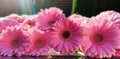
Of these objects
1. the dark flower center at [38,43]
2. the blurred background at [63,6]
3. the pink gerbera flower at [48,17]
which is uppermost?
the pink gerbera flower at [48,17]

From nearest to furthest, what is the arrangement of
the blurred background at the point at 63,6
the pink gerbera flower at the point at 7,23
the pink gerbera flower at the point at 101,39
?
the pink gerbera flower at the point at 101,39 < the pink gerbera flower at the point at 7,23 < the blurred background at the point at 63,6

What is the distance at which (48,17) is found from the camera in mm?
779

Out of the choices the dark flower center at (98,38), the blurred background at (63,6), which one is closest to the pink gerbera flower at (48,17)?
the dark flower center at (98,38)

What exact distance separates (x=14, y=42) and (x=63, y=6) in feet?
29.1

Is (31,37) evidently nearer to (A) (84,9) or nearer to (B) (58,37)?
(B) (58,37)

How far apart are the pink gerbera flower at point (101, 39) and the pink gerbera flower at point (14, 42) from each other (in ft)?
0.49

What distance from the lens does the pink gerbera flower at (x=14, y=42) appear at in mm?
756

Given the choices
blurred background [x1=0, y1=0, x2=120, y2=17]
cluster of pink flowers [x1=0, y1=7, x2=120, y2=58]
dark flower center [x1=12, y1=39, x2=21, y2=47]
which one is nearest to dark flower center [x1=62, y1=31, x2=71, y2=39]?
cluster of pink flowers [x1=0, y1=7, x2=120, y2=58]

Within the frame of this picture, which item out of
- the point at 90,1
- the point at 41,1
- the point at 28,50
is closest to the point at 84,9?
the point at 90,1

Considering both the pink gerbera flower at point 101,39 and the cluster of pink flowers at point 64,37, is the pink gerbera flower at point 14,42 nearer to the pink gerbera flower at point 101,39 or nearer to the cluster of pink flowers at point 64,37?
the cluster of pink flowers at point 64,37

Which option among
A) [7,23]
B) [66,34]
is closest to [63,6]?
[7,23]

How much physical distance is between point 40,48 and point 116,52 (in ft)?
0.61

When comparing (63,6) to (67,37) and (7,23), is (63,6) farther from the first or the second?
(67,37)

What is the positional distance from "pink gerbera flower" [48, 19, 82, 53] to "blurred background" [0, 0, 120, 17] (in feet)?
16.6
